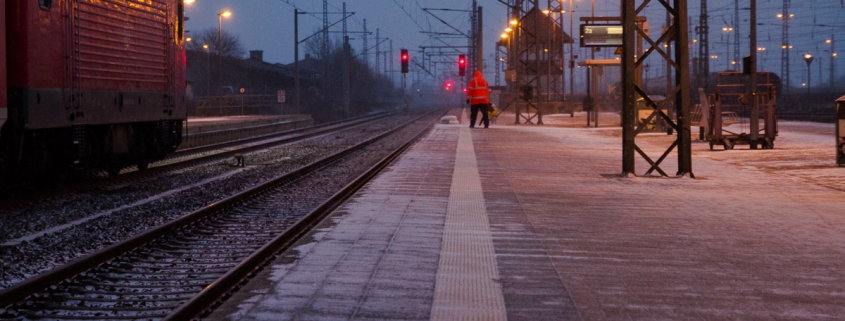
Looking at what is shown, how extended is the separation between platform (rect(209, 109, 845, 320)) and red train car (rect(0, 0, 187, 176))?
166 inches

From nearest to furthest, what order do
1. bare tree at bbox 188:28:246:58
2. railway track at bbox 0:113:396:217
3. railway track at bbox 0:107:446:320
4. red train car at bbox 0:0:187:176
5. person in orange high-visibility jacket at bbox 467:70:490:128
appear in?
1. railway track at bbox 0:107:446:320
2. red train car at bbox 0:0:187:176
3. railway track at bbox 0:113:396:217
4. person in orange high-visibility jacket at bbox 467:70:490:128
5. bare tree at bbox 188:28:246:58

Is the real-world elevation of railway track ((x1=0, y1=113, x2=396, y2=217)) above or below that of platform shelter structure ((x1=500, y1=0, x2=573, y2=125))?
below

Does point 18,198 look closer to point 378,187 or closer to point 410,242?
point 378,187

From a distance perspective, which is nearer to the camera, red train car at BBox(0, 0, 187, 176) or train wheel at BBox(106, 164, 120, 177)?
red train car at BBox(0, 0, 187, 176)

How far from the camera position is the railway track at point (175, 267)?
5.60 metres

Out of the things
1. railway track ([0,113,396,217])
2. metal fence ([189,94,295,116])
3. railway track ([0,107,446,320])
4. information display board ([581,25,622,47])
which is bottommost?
railway track ([0,107,446,320])

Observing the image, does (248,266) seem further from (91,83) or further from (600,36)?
(600,36)

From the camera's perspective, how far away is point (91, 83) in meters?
13.0

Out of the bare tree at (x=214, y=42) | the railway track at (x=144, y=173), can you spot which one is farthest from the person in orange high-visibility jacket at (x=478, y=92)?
the bare tree at (x=214, y=42)

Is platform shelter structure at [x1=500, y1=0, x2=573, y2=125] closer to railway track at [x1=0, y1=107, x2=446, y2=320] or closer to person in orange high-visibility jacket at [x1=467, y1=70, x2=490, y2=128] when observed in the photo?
person in orange high-visibility jacket at [x1=467, y1=70, x2=490, y2=128]

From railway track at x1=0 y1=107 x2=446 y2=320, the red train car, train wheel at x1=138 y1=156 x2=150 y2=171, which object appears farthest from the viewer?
train wheel at x1=138 y1=156 x2=150 y2=171

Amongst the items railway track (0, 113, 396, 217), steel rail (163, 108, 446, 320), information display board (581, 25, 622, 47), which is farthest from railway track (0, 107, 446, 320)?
information display board (581, 25, 622, 47)

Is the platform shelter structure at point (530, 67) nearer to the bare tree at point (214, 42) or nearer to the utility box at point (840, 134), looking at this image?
the utility box at point (840, 134)

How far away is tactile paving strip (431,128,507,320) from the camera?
5.38 m
